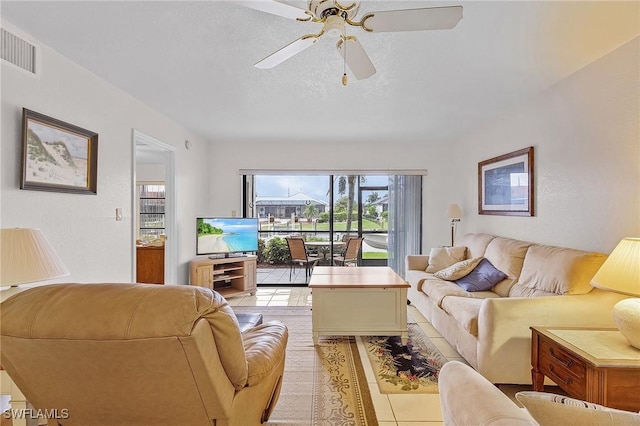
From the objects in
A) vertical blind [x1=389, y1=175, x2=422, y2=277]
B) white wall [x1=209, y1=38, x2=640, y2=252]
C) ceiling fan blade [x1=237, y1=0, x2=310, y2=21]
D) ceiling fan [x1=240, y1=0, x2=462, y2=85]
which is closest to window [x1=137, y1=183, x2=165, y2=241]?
white wall [x1=209, y1=38, x2=640, y2=252]

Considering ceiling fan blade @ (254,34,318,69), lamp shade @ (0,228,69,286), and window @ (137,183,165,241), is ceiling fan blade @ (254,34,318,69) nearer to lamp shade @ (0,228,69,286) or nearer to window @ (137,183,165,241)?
lamp shade @ (0,228,69,286)

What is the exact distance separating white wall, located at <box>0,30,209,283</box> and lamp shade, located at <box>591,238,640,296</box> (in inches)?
138

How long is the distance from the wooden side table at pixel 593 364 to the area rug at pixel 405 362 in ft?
2.63

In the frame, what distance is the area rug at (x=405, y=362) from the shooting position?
249 centimetres

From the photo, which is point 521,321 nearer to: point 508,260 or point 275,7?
point 508,260

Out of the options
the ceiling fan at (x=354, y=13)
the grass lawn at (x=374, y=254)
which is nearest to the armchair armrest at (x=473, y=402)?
the ceiling fan at (x=354, y=13)

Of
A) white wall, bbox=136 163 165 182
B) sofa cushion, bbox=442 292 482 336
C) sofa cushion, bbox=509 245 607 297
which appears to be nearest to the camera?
sofa cushion, bbox=509 245 607 297

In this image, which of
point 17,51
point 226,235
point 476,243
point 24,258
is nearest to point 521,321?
point 476,243

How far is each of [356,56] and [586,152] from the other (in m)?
2.09

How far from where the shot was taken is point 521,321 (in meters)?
2.33

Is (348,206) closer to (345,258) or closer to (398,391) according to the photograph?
(345,258)

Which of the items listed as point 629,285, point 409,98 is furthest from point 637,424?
point 409,98

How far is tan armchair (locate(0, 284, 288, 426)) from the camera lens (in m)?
1.06

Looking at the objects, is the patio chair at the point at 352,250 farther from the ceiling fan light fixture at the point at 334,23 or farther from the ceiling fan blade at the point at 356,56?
the ceiling fan light fixture at the point at 334,23
